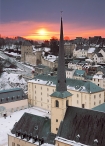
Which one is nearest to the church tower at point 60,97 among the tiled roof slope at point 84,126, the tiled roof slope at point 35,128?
the tiled roof slope at point 84,126

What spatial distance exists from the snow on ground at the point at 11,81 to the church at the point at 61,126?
52.6 meters

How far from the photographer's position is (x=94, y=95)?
2207 inches

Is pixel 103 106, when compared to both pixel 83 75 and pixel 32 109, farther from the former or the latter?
pixel 83 75

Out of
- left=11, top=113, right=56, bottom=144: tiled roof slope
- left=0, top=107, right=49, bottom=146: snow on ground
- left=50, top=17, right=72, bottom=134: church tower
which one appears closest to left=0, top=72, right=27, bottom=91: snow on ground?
left=0, top=107, right=49, bottom=146: snow on ground

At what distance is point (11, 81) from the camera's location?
93.9 m

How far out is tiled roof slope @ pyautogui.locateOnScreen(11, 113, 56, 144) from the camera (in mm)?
33469

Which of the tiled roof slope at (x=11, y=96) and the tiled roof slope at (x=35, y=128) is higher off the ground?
the tiled roof slope at (x=35, y=128)

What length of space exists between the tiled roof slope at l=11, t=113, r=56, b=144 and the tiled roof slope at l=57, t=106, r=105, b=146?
2587mm

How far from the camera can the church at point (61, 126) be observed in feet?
96.0

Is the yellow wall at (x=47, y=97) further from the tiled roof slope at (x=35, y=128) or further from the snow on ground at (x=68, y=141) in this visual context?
the snow on ground at (x=68, y=141)

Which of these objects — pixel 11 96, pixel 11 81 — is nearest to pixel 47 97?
pixel 11 96

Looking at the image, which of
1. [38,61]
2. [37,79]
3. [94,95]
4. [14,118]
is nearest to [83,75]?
[37,79]

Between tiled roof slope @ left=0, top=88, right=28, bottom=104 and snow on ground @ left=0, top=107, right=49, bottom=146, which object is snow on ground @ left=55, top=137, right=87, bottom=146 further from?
tiled roof slope @ left=0, top=88, right=28, bottom=104

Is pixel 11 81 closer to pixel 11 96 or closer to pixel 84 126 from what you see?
pixel 11 96
